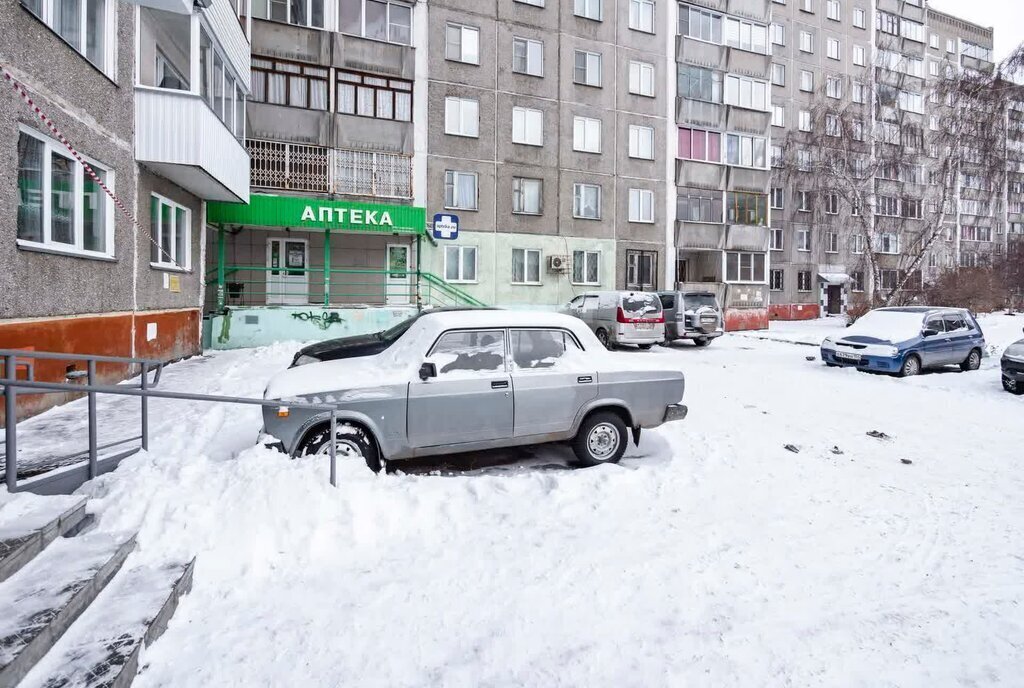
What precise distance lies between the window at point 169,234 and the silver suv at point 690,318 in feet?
45.1

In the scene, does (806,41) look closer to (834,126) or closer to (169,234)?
(834,126)

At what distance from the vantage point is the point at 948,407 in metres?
10.2

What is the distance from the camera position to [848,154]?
2989cm

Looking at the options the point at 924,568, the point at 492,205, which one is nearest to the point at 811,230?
the point at 492,205

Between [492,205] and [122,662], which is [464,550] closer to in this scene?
[122,662]

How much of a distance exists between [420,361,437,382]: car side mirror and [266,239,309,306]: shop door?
15.5 m

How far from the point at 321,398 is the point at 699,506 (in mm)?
3529

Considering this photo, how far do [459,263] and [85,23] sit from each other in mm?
14272

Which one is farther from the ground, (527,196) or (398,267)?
(527,196)

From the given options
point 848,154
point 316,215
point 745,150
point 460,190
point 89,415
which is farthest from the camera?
point 848,154

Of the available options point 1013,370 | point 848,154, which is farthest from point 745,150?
point 1013,370

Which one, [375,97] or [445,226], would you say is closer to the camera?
[375,97]

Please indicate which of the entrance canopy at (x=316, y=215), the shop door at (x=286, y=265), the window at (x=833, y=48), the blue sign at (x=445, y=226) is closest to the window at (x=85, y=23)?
the entrance canopy at (x=316, y=215)

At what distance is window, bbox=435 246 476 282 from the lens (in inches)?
867
